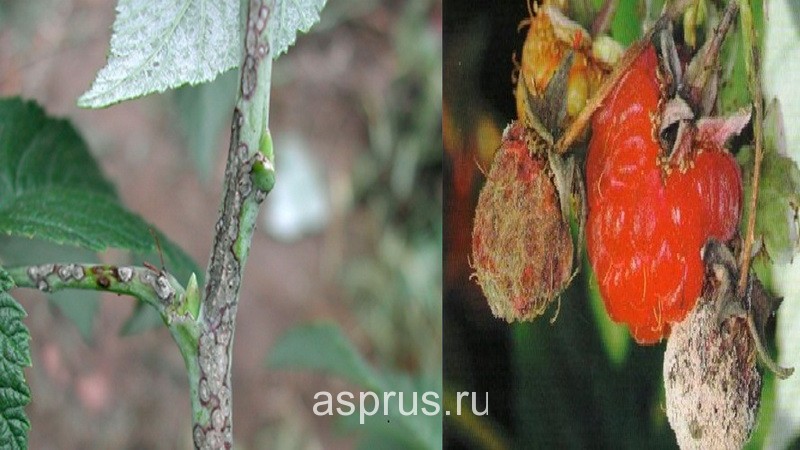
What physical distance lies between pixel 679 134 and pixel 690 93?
0.02 m

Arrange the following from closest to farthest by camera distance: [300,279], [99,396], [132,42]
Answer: [132,42], [99,396], [300,279]

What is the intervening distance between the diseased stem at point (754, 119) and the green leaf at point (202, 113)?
326mm

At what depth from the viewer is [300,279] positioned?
54.6 inches

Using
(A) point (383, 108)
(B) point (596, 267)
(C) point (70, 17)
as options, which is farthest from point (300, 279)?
(B) point (596, 267)

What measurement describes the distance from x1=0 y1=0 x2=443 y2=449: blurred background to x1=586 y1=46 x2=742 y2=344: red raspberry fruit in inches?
31.6

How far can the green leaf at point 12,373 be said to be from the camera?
32 cm

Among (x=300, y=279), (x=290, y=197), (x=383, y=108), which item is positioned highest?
(x=383, y=108)

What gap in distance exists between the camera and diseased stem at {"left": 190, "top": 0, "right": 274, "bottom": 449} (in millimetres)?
287

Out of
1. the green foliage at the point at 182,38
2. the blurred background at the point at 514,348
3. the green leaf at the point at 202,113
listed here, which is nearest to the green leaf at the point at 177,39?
the green foliage at the point at 182,38

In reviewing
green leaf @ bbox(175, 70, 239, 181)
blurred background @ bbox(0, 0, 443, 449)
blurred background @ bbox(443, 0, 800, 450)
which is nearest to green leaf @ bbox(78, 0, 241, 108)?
blurred background @ bbox(443, 0, 800, 450)

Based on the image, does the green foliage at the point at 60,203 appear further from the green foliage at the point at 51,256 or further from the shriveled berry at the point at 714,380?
the shriveled berry at the point at 714,380

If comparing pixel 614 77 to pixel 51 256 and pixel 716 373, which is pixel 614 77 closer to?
pixel 716 373

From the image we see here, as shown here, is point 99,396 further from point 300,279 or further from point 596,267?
point 596,267

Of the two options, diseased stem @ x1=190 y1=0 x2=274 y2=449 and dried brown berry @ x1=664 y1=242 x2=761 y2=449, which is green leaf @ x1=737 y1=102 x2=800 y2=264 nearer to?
dried brown berry @ x1=664 y1=242 x2=761 y2=449
